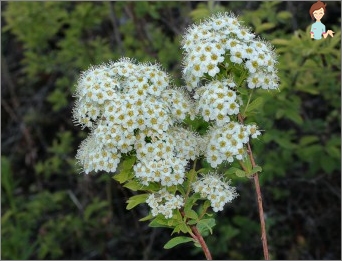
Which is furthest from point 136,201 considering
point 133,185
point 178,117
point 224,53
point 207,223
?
point 224,53

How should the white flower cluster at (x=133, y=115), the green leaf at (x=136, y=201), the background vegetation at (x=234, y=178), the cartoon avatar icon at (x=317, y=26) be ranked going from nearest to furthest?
1. the white flower cluster at (x=133, y=115)
2. the green leaf at (x=136, y=201)
3. the cartoon avatar icon at (x=317, y=26)
4. the background vegetation at (x=234, y=178)

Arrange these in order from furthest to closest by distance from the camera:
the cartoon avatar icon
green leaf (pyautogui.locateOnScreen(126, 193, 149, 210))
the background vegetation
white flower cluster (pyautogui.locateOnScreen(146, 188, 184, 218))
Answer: the background vegetation → the cartoon avatar icon → green leaf (pyautogui.locateOnScreen(126, 193, 149, 210)) → white flower cluster (pyautogui.locateOnScreen(146, 188, 184, 218))

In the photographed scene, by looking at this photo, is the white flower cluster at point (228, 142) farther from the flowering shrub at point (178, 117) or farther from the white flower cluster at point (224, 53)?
the white flower cluster at point (224, 53)

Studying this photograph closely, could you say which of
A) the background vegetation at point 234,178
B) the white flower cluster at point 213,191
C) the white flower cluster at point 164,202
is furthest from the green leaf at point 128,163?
the background vegetation at point 234,178

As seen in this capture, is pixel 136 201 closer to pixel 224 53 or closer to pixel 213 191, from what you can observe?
pixel 213 191

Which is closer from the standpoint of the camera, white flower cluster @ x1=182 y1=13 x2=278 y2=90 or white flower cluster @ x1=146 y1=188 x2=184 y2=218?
white flower cluster @ x1=182 y1=13 x2=278 y2=90

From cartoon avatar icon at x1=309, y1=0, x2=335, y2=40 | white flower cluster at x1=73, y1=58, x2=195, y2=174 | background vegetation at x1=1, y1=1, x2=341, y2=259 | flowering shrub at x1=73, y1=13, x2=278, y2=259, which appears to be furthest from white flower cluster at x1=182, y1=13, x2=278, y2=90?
background vegetation at x1=1, y1=1, x2=341, y2=259

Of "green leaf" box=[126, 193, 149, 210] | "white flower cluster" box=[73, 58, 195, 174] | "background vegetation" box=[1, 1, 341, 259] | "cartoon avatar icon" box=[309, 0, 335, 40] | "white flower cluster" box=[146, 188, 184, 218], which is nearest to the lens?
"white flower cluster" box=[73, 58, 195, 174]

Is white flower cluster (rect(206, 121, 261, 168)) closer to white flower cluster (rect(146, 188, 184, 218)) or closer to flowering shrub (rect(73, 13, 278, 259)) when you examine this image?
flowering shrub (rect(73, 13, 278, 259))

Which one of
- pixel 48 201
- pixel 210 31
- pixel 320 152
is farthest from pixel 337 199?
pixel 210 31
